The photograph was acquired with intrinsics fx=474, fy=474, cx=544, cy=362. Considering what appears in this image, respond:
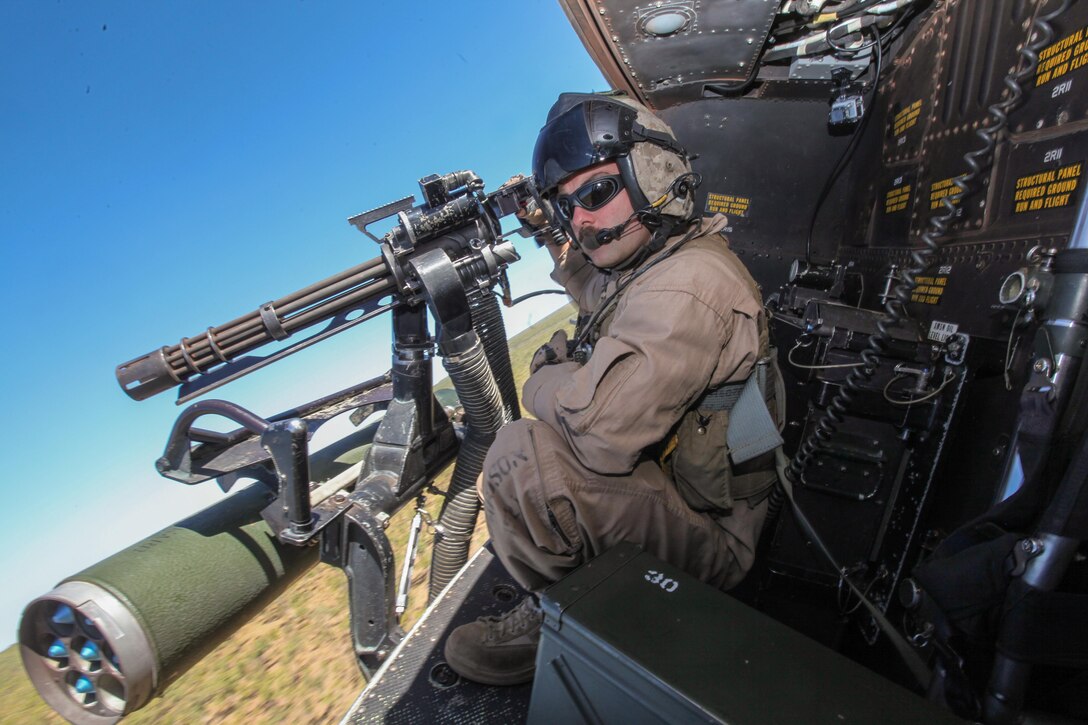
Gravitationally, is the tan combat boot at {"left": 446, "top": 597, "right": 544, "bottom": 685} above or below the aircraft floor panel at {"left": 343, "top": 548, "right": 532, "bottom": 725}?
above

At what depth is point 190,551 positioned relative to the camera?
2053 mm

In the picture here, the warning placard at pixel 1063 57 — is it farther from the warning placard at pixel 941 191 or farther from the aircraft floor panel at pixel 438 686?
the aircraft floor panel at pixel 438 686

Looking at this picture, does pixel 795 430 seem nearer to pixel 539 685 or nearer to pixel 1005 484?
pixel 1005 484

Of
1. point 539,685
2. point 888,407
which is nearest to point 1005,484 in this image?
point 888,407

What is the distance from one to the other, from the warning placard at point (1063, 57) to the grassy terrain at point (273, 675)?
4056mm

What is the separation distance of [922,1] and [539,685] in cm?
387

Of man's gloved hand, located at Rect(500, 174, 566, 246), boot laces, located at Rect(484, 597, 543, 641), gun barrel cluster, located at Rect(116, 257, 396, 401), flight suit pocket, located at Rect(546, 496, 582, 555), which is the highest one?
man's gloved hand, located at Rect(500, 174, 566, 246)

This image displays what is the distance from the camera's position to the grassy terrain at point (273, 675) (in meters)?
2.61

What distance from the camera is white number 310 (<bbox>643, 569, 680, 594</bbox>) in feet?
3.41

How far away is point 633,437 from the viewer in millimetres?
1457

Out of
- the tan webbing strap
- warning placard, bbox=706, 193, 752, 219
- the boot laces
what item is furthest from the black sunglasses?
warning placard, bbox=706, 193, 752, 219

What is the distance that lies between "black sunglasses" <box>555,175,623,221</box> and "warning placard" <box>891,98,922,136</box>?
73.3 inches

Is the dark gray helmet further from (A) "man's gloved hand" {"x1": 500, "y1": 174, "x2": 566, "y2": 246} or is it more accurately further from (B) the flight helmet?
(A) "man's gloved hand" {"x1": 500, "y1": 174, "x2": 566, "y2": 246}

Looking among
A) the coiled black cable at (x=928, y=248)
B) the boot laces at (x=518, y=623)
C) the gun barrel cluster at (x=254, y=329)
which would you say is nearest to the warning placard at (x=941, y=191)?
the coiled black cable at (x=928, y=248)
